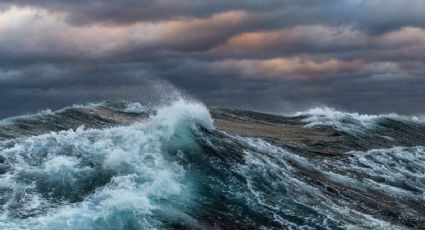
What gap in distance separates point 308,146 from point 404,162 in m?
4.69

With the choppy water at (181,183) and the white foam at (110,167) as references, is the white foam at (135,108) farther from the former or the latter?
the white foam at (110,167)

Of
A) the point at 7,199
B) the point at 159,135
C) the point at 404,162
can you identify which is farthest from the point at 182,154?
the point at 404,162

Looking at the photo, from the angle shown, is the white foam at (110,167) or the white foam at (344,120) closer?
the white foam at (110,167)

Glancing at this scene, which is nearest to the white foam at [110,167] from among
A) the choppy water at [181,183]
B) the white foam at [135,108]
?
the choppy water at [181,183]

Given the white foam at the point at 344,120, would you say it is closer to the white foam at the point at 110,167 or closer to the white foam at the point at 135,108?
the white foam at the point at 135,108

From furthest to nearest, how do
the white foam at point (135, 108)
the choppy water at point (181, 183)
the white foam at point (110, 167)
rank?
the white foam at point (135, 108), the choppy water at point (181, 183), the white foam at point (110, 167)

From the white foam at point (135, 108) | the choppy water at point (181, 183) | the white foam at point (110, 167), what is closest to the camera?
the white foam at point (110, 167)

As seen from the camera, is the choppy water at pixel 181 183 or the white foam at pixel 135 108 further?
the white foam at pixel 135 108

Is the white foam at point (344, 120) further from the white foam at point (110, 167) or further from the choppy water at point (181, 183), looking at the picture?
the white foam at point (110, 167)

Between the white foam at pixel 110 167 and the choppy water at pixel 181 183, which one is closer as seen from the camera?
the white foam at pixel 110 167

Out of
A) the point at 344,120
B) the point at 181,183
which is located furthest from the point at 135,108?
the point at 181,183

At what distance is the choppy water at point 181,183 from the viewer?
11992 millimetres

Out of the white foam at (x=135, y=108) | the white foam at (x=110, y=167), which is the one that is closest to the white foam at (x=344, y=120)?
the white foam at (x=135, y=108)

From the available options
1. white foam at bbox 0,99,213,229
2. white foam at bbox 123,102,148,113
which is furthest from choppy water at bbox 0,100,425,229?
white foam at bbox 123,102,148,113
